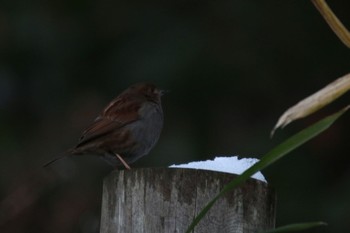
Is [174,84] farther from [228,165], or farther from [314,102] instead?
[314,102]

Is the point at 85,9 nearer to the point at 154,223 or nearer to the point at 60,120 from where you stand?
the point at 60,120

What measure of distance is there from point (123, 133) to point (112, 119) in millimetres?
143

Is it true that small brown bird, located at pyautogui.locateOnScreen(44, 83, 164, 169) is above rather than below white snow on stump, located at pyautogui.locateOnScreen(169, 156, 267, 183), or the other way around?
above

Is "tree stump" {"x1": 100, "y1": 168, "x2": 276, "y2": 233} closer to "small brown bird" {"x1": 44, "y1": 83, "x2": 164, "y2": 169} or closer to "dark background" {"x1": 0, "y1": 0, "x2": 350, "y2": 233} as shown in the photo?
"small brown bird" {"x1": 44, "y1": 83, "x2": 164, "y2": 169}

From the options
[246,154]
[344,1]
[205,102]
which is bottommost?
[246,154]

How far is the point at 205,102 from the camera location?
34.6ft

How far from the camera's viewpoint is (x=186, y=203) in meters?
3.27

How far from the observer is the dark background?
964cm

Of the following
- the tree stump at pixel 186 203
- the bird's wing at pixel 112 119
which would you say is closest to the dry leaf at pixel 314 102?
the tree stump at pixel 186 203

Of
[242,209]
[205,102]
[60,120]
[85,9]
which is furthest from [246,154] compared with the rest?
[242,209]

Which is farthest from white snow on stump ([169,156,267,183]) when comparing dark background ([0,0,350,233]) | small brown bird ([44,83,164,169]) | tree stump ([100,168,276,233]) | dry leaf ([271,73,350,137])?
dark background ([0,0,350,233])

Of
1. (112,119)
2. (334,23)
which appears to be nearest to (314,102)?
(334,23)

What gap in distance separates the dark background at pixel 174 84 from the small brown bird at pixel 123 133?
244cm

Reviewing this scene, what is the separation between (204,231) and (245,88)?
748 centimetres
